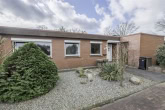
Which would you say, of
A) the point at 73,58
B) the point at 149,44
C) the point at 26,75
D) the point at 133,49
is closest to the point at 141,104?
the point at 26,75

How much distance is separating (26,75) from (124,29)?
24351mm

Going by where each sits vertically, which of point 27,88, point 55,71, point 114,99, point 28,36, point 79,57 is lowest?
point 114,99

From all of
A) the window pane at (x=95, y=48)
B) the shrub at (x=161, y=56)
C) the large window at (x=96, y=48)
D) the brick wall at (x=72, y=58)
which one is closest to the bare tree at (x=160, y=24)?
the shrub at (x=161, y=56)

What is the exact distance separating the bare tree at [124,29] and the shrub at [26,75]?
2248 cm

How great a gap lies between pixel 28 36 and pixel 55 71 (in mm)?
3998

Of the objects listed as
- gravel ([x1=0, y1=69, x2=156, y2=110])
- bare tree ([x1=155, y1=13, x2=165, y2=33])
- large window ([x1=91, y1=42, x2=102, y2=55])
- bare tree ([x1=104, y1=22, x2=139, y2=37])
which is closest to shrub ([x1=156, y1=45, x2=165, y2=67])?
gravel ([x1=0, y1=69, x2=156, y2=110])

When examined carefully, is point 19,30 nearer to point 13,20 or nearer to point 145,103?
point 13,20

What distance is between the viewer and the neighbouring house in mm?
5969

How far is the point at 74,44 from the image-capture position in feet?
26.2

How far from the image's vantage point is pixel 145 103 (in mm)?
3074

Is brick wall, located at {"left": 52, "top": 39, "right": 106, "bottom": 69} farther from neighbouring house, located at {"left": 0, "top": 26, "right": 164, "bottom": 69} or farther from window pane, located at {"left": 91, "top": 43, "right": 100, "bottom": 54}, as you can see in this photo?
window pane, located at {"left": 91, "top": 43, "right": 100, "bottom": 54}

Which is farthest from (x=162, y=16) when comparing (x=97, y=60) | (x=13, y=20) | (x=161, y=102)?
(x=13, y=20)

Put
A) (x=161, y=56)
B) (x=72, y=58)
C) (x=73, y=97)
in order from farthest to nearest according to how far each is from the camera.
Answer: (x=72, y=58)
(x=161, y=56)
(x=73, y=97)

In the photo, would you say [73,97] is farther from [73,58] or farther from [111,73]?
[73,58]
